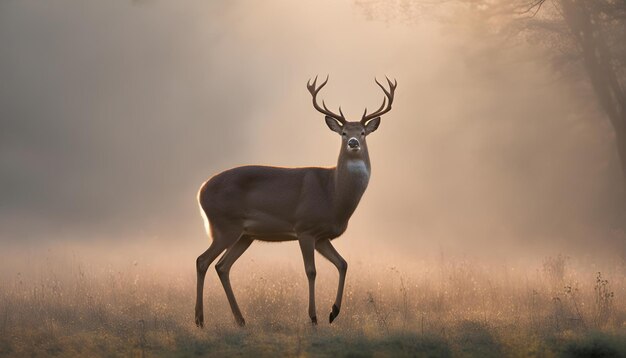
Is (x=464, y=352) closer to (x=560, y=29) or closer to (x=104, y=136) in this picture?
(x=560, y=29)

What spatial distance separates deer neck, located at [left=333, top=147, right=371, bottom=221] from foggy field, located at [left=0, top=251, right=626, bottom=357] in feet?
4.55

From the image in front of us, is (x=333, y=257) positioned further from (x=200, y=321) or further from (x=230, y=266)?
(x=200, y=321)

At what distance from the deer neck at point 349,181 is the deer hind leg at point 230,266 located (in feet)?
4.92

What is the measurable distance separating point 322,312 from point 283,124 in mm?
32436

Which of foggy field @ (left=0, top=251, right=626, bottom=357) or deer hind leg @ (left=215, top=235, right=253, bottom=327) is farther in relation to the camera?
deer hind leg @ (left=215, top=235, right=253, bottom=327)

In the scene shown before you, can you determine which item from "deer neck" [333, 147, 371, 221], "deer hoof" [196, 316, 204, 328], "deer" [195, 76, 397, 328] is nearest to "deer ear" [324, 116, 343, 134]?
"deer" [195, 76, 397, 328]

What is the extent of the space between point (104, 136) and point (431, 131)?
15.8m

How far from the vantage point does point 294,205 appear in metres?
13.2

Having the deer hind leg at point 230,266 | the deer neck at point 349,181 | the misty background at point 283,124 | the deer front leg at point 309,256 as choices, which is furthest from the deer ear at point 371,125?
the misty background at point 283,124

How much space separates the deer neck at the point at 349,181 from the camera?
42.2 ft

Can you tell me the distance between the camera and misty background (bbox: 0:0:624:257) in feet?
89.4

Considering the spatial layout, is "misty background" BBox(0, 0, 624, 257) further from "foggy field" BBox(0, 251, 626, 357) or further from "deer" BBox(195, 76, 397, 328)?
"deer" BBox(195, 76, 397, 328)

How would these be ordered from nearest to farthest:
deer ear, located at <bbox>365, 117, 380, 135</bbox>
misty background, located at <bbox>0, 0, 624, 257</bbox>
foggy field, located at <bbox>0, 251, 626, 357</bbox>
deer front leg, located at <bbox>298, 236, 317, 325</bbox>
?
foggy field, located at <bbox>0, 251, 626, 357</bbox> → deer front leg, located at <bbox>298, 236, 317, 325</bbox> → deer ear, located at <bbox>365, 117, 380, 135</bbox> → misty background, located at <bbox>0, 0, 624, 257</bbox>

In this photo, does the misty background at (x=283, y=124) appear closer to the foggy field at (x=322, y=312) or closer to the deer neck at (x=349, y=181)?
the foggy field at (x=322, y=312)
